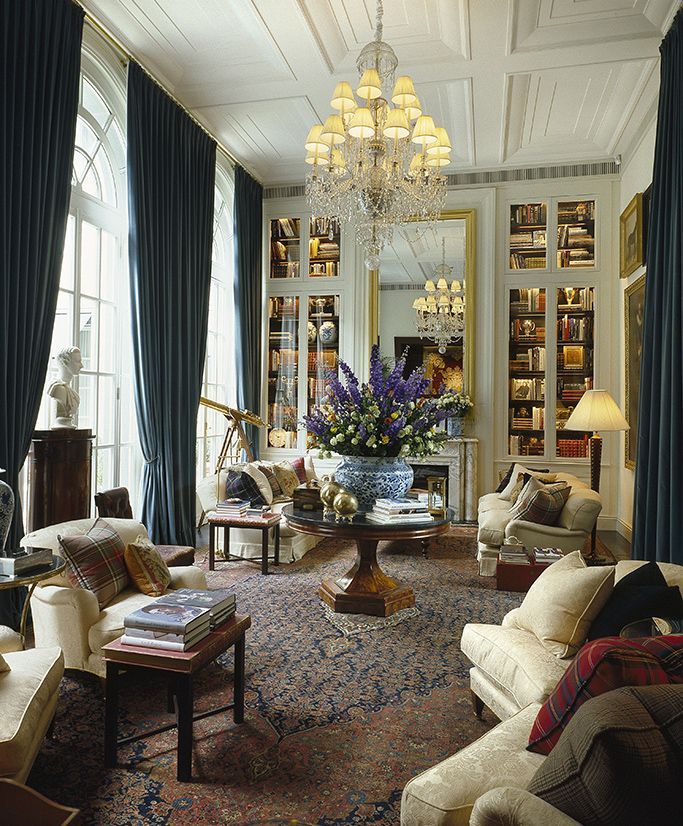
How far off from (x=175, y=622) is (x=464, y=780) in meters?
1.21

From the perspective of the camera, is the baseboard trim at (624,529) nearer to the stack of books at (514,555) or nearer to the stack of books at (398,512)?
the stack of books at (514,555)

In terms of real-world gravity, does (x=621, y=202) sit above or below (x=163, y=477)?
above

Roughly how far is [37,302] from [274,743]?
2.86m

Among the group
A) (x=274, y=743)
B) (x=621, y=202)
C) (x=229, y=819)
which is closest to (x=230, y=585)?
(x=274, y=743)

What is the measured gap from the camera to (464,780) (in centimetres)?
156

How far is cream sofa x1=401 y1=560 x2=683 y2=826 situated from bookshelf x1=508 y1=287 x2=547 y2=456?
512 cm

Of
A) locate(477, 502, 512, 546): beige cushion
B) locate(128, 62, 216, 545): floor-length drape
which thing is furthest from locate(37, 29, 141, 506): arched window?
locate(477, 502, 512, 546): beige cushion

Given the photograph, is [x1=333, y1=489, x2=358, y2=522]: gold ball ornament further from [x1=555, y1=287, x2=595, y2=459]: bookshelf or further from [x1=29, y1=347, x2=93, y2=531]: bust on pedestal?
[x1=555, y1=287, x2=595, y2=459]: bookshelf

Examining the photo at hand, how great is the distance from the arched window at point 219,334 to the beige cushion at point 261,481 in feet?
3.73

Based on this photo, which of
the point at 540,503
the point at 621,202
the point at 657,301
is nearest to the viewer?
the point at 657,301

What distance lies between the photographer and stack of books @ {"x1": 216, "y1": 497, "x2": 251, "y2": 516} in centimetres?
529

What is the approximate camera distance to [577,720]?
123cm

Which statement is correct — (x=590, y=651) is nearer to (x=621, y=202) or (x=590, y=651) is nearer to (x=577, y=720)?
(x=577, y=720)

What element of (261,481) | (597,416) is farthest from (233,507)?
(597,416)
